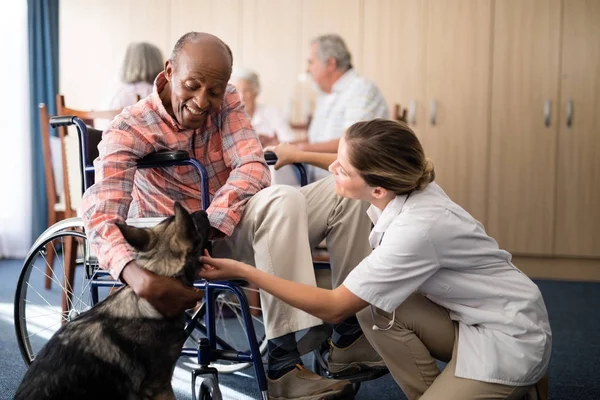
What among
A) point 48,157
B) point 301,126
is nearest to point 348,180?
point 48,157

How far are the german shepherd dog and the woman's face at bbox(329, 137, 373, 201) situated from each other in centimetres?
36

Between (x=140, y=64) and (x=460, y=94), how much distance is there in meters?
2.39

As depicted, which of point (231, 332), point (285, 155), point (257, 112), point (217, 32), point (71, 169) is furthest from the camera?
point (217, 32)

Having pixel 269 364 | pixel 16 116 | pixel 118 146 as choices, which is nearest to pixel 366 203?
pixel 269 364

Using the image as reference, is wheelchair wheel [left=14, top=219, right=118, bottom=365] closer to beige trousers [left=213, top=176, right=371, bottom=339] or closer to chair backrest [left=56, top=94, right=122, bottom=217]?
beige trousers [left=213, top=176, right=371, bottom=339]

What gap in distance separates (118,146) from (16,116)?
3.78 m

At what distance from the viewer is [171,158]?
73.0 inches

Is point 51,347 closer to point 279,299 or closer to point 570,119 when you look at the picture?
point 279,299

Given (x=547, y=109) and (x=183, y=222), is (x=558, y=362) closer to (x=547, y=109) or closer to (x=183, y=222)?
(x=183, y=222)

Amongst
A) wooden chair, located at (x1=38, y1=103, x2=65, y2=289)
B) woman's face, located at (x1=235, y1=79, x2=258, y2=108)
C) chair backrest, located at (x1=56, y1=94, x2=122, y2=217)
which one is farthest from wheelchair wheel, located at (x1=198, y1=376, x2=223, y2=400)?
woman's face, located at (x1=235, y1=79, x2=258, y2=108)

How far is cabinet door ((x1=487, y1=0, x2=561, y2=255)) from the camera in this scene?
4910 millimetres

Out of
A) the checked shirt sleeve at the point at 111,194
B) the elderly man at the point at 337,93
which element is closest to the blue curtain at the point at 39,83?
the elderly man at the point at 337,93

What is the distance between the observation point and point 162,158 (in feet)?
6.13

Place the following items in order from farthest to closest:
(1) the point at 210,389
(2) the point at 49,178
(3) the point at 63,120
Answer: (2) the point at 49,178
(3) the point at 63,120
(1) the point at 210,389
